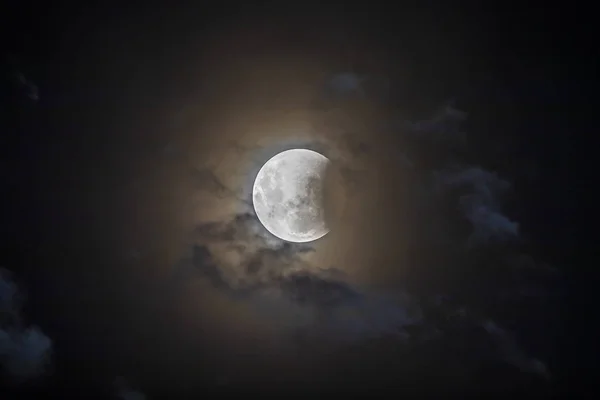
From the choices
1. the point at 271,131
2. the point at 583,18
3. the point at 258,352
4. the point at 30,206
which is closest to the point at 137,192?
the point at 30,206

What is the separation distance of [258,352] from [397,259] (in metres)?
2.67

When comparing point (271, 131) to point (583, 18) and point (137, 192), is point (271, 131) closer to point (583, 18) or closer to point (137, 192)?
point (137, 192)

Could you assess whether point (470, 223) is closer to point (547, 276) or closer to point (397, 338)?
point (547, 276)

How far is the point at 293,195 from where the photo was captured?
8305mm

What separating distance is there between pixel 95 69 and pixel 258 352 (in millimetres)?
5021

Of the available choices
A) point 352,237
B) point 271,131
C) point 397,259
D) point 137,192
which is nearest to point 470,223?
point 397,259

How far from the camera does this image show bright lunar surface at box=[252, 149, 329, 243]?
8.12 m

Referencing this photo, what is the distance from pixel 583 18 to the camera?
26.6 ft

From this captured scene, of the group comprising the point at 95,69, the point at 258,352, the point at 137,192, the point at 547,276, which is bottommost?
the point at 258,352

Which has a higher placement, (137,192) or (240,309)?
(137,192)

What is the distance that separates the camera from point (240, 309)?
864cm

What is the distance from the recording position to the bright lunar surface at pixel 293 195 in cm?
812

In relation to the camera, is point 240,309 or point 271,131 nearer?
point 271,131

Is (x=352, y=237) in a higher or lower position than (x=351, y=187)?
lower
